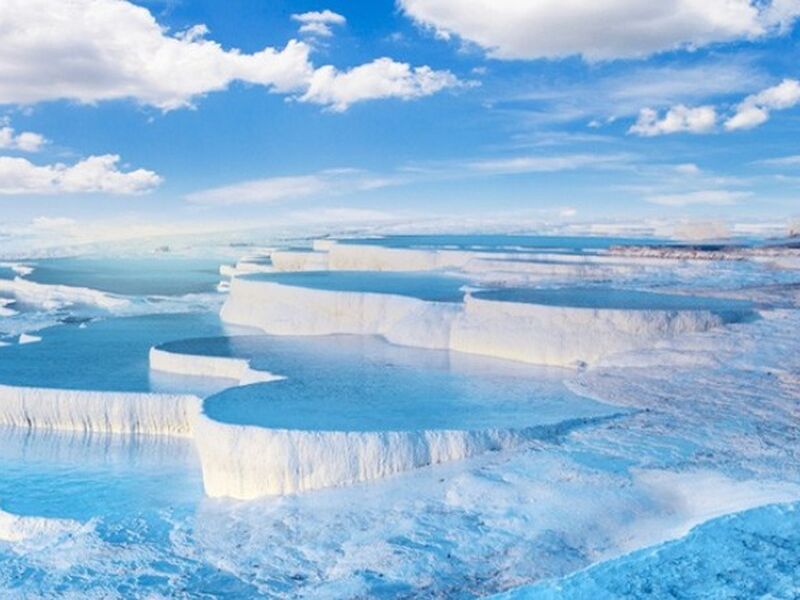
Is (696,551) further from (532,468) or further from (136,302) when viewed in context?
(136,302)

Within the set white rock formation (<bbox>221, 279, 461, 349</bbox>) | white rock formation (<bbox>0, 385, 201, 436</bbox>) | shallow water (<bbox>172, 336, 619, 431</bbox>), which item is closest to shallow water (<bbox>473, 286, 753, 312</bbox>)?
white rock formation (<bbox>221, 279, 461, 349</bbox>)

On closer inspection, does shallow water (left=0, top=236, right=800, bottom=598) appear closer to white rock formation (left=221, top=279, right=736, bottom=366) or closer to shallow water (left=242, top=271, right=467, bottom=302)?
white rock formation (left=221, top=279, right=736, bottom=366)

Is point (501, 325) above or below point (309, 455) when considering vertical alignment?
above

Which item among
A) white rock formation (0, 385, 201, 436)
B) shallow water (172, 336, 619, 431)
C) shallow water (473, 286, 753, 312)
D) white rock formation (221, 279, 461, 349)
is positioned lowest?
white rock formation (0, 385, 201, 436)

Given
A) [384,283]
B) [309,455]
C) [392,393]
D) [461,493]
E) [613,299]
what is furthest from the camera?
[384,283]

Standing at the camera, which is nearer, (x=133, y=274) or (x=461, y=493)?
(x=461, y=493)

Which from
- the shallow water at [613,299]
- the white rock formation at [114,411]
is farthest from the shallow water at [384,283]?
the white rock formation at [114,411]

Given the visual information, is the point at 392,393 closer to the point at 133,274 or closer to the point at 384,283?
the point at 384,283

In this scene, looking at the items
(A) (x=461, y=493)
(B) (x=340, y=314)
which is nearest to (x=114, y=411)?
(A) (x=461, y=493)

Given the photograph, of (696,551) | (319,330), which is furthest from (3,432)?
(696,551)

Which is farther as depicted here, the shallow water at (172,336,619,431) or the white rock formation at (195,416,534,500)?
the shallow water at (172,336,619,431)

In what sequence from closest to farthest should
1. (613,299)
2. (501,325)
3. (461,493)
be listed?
(461,493), (501,325), (613,299)
